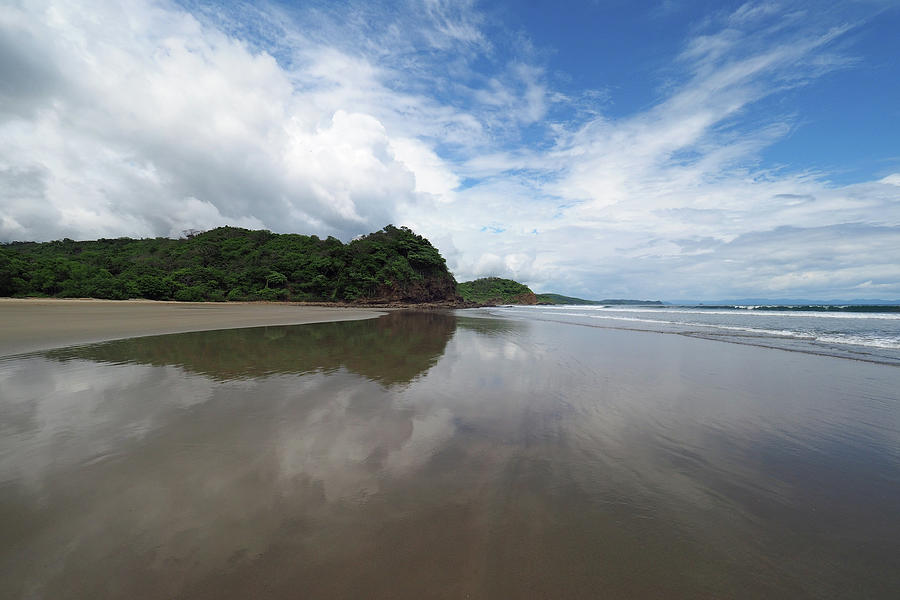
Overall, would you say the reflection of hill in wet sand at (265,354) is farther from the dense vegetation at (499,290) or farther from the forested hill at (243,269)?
the dense vegetation at (499,290)

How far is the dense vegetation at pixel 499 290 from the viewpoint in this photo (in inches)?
4670

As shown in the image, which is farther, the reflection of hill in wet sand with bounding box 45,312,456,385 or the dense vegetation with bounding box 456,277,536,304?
the dense vegetation with bounding box 456,277,536,304

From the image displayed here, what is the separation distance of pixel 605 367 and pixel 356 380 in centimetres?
727

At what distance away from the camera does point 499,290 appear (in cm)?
12550

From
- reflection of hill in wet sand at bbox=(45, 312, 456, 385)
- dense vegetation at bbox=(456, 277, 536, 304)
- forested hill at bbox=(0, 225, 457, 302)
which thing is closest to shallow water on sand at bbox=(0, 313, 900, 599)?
reflection of hill in wet sand at bbox=(45, 312, 456, 385)

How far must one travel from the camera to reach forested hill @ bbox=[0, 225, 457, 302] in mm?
42884

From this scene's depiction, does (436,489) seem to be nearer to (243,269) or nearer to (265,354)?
(265,354)

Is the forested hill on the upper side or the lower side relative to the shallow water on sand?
upper

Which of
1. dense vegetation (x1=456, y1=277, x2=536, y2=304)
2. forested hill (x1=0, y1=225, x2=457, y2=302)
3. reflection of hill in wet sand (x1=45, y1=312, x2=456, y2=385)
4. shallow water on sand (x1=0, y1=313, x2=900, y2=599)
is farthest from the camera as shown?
dense vegetation (x1=456, y1=277, x2=536, y2=304)

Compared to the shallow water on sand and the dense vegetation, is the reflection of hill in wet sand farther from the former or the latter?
the dense vegetation

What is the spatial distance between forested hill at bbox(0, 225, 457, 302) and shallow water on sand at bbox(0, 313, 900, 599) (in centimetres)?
5017

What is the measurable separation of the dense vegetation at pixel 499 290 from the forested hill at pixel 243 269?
45.6m

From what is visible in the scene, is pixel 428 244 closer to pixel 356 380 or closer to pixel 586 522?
pixel 356 380

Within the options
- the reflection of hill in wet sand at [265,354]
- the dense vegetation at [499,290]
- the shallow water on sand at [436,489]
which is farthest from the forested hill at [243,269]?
the shallow water on sand at [436,489]
